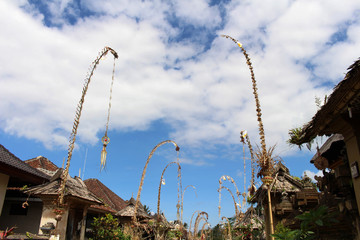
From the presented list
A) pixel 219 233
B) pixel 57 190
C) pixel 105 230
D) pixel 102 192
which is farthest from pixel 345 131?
pixel 219 233

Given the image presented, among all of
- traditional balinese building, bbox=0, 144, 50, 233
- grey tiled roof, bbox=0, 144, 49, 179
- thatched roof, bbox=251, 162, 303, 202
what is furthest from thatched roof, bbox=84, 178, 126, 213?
thatched roof, bbox=251, 162, 303, 202

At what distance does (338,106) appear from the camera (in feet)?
18.6

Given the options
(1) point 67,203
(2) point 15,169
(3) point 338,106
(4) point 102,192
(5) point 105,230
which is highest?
(4) point 102,192

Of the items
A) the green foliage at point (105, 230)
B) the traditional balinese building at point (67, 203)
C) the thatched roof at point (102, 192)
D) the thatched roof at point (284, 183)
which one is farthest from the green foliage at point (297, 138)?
the thatched roof at point (102, 192)

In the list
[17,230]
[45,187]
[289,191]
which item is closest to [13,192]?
[17,230]

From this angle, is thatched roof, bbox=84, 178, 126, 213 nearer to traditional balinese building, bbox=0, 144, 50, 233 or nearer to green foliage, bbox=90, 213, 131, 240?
green foliage, bbox=90, 213, 131, 240

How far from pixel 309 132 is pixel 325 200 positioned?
5.66 ft

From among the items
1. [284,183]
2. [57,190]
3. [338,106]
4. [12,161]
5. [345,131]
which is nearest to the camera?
[338,106]

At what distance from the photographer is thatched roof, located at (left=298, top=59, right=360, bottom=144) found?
16.0 ft

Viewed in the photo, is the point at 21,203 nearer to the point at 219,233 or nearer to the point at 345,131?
the point at 345,131

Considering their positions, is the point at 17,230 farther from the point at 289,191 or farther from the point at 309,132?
the point at 309,132

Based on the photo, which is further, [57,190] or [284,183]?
[284,183]

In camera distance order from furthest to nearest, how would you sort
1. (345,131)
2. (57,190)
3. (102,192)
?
(102,192) < (57,190) < (345,131)

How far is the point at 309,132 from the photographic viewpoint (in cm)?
689
